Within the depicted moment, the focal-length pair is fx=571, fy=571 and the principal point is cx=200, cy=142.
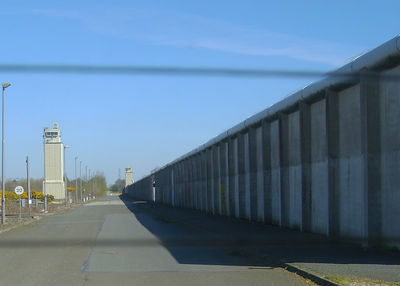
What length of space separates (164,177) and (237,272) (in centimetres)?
6373

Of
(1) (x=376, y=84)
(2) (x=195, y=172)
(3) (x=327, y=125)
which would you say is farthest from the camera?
(2) (x=195, y=172)

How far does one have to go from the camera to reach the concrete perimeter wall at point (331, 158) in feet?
48.8

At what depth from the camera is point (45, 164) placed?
89.4 metres

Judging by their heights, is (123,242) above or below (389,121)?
below

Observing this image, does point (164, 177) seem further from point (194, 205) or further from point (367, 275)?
point (367, 275)

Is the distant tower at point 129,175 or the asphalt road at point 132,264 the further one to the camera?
the distant tower at point 129,175

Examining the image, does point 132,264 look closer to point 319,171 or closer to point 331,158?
point 331,158

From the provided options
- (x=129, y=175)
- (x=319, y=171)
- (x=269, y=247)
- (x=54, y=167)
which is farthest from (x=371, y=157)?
(x=129, y=175)

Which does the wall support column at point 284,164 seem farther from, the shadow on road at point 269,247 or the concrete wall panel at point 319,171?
the concrete wall panel at point 319,171

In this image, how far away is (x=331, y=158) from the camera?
18.5 metres

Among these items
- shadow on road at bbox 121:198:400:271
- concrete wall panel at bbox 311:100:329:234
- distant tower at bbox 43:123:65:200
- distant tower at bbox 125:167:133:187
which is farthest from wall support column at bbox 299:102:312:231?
distant tower at bbox 125:167:133:187

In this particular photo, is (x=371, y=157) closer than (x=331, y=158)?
Yes

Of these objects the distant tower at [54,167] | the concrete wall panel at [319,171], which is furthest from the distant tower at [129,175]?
the concrete wall panel at [319,171]

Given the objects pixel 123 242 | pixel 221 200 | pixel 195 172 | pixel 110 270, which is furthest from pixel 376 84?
pixel 195 172
